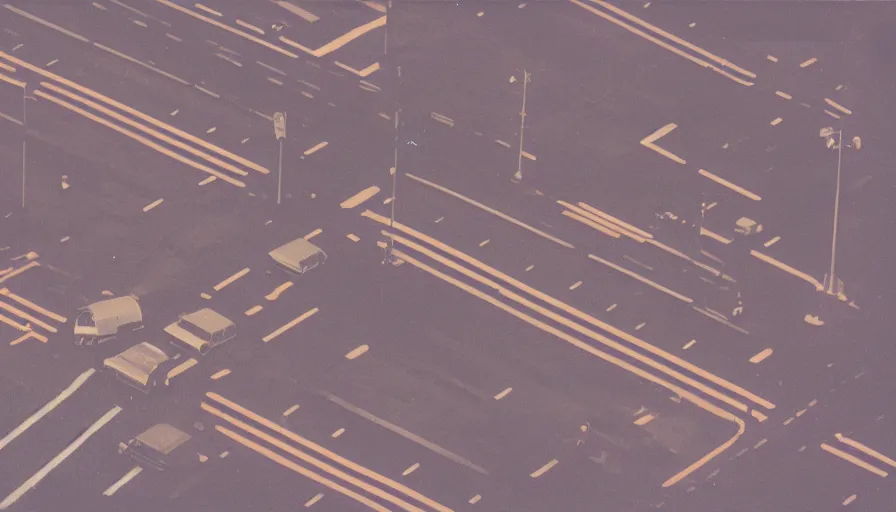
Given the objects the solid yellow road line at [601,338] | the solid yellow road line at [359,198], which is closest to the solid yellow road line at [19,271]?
the solid yellow road line at [359,198]

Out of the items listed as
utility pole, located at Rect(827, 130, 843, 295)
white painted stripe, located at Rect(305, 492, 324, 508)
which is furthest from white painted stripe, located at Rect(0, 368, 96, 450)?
utility pole, located at Rect(827, 130, 843, 295)

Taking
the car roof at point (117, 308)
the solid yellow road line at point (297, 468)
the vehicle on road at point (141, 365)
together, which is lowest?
the solid yellow road line at point (297, 468)

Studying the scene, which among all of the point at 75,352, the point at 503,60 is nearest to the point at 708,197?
the point at 503,60

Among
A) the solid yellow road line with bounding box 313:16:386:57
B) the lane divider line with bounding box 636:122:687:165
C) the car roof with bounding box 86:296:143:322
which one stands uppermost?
the solid yellow road line with bounding box 313:16:386:57

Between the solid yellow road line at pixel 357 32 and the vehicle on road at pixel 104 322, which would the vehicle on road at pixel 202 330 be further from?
the solid yellow road line at pixel 357 32

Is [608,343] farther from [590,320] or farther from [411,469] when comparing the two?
[411,469]

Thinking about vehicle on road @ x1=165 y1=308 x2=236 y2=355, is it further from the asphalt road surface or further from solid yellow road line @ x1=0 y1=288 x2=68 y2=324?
solid yellow road line @ x1=0 y1=288 x2=68 y2=324
